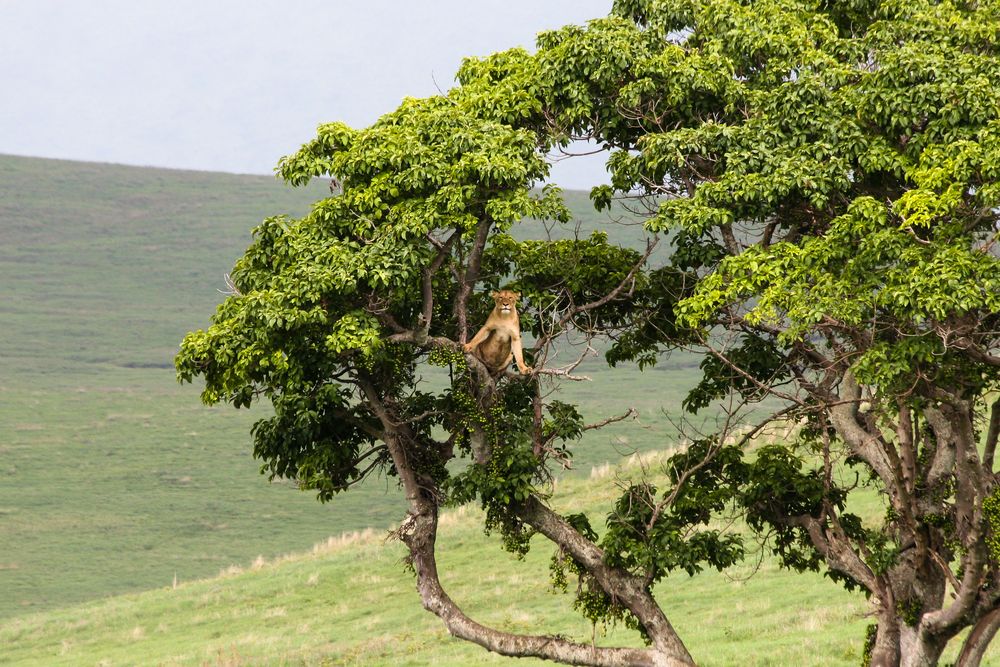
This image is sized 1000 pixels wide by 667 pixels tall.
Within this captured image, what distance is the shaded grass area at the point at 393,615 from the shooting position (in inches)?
1193

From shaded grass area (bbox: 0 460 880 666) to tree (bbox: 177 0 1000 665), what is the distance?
6818 mm

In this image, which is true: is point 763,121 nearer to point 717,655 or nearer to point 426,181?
point 426,181

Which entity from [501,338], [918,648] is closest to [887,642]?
[918,648]

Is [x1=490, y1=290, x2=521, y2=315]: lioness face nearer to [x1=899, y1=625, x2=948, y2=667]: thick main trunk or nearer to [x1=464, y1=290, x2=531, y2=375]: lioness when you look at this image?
[x1=464, y1=290, x2=531, y2=375]: lioness

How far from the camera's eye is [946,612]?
1898 cm

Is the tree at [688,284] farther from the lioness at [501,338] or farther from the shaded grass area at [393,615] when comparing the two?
the shaded grass area at [393,615]

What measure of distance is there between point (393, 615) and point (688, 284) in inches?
852

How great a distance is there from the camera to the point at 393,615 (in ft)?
127

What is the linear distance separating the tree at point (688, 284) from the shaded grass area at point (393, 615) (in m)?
6.82

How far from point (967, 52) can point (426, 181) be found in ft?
27.1

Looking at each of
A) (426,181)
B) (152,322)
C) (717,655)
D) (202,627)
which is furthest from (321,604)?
(152,322)

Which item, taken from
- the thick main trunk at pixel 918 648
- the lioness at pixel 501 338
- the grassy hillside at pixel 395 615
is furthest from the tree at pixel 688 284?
the grassy hillside at pixel 395 615

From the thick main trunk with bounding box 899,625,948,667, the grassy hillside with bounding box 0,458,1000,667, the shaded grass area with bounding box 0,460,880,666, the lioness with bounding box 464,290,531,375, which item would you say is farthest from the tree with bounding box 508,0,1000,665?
the shaded grass area with bounding box 0,460,880,666

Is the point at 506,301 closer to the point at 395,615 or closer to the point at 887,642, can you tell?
the point at 887,642
